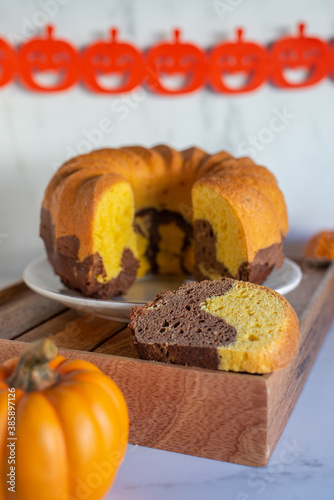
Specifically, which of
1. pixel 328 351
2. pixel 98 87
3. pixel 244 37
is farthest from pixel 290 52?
pixel 328 351

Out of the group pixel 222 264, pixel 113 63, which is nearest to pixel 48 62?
pixel 113 63

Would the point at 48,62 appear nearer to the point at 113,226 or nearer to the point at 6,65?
the point at 6,65

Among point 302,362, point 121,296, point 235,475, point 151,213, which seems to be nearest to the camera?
point 235,475

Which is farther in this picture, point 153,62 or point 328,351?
point 153,62

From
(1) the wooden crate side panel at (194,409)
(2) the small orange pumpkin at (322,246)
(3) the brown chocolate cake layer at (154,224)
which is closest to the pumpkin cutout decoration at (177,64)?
(3) the brown chocolate cake layer at (154,224)

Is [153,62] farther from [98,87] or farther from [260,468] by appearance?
[260,468]

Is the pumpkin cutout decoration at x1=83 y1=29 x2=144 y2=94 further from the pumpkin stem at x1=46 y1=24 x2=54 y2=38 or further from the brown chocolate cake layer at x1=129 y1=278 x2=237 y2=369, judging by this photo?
the brown chocolate cake layer at x1=129 y1=278 x2=237 y2=369
